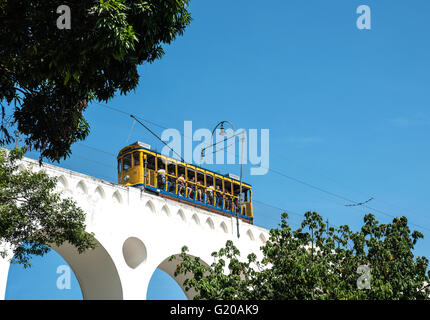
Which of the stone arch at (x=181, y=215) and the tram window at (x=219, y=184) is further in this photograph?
the tram window at (x=219, y=184)

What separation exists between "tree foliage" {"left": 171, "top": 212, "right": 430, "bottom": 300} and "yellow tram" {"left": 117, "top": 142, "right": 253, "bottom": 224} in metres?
8.66

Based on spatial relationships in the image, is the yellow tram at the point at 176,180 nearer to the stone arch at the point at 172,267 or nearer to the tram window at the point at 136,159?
the tram window at the point at 136,159

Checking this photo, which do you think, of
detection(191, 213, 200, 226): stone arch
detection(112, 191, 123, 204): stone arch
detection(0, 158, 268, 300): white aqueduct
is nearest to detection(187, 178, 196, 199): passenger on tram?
detection(191, 213, 200, 226): stone arch

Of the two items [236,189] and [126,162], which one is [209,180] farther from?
[126,162]

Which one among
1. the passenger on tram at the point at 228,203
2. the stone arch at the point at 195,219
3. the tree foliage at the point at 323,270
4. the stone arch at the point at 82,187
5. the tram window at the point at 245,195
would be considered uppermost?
the tram window at the point at 245,195

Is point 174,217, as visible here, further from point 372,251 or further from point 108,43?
point 108,43

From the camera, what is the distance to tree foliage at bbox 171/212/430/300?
48.4 ft

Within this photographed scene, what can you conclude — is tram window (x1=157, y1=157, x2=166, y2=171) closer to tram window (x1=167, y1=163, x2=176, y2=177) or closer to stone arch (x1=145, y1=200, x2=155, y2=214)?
tram window (x1=167, y1=163, x2=176, y2=177)

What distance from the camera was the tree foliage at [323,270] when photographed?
581 inches

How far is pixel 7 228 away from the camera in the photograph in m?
14.2

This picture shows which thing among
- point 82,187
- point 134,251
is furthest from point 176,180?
point 82,187

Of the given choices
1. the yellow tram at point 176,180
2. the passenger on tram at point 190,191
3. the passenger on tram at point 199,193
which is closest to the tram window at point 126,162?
the yellow tram at point 176,180

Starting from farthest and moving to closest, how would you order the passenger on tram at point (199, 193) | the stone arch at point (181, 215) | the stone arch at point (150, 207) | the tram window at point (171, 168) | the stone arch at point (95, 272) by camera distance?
the passenger on tram at point (199, 193)
the tram window at point (171, 168)
the stone arch at point (181, 215)
the stone arch at point (150, 207)
the stone arch at point (95, 272)

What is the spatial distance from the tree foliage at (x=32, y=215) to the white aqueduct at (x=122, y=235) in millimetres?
2595
